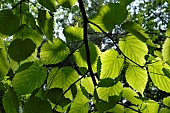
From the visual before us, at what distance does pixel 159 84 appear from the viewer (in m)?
1.04

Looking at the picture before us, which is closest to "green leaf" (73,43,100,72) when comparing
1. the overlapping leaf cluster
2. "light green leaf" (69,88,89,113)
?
the overlapping leaf cluster

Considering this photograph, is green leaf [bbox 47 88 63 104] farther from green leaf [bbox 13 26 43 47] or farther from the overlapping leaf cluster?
green leaf [bbox 13 26 43 47]

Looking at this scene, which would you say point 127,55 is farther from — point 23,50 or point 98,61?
point 23,50

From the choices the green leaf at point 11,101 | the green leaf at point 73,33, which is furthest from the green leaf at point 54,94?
the green leaf at point 73,33

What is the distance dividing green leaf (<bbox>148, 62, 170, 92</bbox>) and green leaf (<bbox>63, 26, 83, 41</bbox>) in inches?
10.4

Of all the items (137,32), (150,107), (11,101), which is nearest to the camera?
(137,32)

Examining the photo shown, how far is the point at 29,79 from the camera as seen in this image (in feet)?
3.37

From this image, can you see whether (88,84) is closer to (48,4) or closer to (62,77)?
(62,77)

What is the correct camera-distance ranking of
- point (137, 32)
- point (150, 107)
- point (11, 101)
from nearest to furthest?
point (137, 32) → point (11, 101) → point (150, 107)

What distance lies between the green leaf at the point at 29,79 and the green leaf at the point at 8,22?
15 cm

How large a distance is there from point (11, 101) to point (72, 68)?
0.79 ft

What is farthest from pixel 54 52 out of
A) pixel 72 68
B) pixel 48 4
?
pixel 48 4

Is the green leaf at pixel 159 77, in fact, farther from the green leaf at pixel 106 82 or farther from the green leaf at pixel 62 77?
the green leaf at pixel 62 77

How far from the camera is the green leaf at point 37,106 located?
925mm
